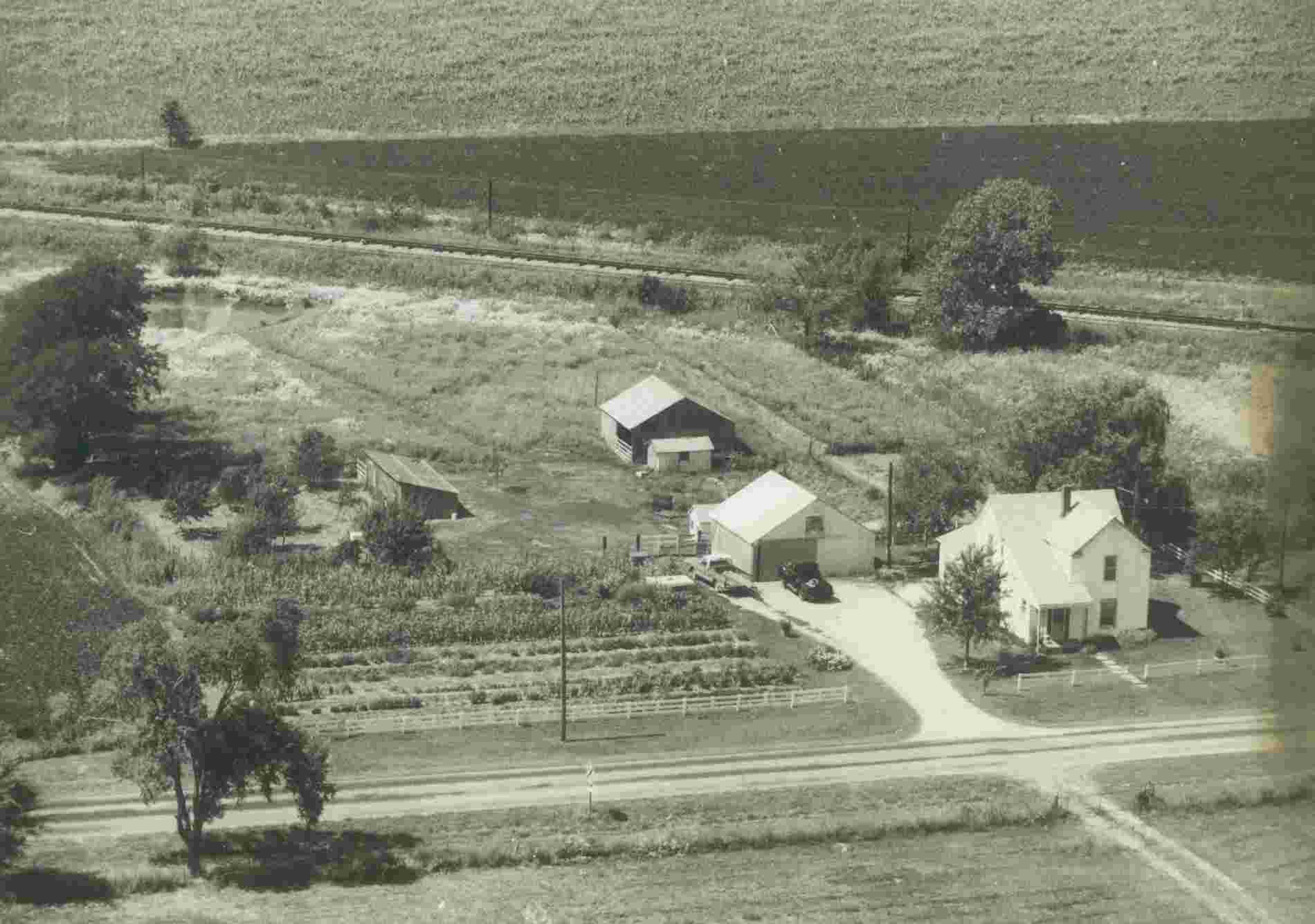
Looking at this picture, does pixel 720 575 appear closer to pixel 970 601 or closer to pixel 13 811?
pixel 970 601

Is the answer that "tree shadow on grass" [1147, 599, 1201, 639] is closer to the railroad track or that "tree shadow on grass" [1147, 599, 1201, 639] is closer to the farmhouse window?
the farmhouse window

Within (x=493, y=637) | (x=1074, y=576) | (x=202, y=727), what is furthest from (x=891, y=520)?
(x=202, y=727)

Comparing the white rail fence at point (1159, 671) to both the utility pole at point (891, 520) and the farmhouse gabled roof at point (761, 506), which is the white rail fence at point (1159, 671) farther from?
the farmhouse gabled roof at point (761, 506)

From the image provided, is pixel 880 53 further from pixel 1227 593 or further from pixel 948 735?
pixel 948 735

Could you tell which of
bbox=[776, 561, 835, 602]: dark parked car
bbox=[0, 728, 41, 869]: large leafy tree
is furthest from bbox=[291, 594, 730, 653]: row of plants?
bbox=[0, 728, 41, 869]: large leafy tree

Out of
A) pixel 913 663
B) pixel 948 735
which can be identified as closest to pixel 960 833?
pixel 948 735

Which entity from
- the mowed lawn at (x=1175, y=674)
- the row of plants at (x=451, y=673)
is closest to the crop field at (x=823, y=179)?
the mowed lawn at (x=1175, y=674)
